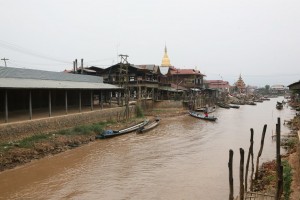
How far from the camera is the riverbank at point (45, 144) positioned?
17.7 metres

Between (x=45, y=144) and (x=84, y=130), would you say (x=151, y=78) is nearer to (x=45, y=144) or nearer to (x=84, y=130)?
(x=84, y=130)

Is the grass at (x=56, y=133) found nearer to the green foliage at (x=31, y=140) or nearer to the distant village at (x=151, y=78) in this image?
the green foliage at (x=31, y=140)

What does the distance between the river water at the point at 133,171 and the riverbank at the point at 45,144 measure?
591 millimetres

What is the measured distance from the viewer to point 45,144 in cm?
2078

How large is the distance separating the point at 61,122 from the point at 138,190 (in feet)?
40.4

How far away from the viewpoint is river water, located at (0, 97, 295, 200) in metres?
14.2

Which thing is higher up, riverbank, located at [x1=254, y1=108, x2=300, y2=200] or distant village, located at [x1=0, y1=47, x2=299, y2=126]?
distant village, located at [x1=0, y1=47, x2=299, y2=126]

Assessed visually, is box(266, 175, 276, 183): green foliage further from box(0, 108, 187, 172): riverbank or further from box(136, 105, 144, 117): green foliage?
box(136, 105, 144, 117): green foliage

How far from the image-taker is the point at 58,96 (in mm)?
30625

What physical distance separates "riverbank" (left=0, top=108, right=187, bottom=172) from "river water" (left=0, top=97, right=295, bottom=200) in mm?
591

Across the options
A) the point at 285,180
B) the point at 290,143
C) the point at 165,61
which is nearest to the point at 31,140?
the point at 285,180

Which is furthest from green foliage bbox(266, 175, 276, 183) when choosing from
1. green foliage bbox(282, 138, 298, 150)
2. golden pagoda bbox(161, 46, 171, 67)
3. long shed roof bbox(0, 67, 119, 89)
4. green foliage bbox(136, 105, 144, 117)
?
golden pagoda bbox(161, 46, 171, 67)

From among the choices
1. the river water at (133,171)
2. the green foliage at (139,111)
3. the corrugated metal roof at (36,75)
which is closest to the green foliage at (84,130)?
the river water at (133,171)

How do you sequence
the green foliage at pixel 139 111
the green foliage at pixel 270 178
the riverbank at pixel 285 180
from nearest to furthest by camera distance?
the riverbank at pixel 285 180 < the green foliage at pixel 270 178 < the green foliage at pixel 139 111
